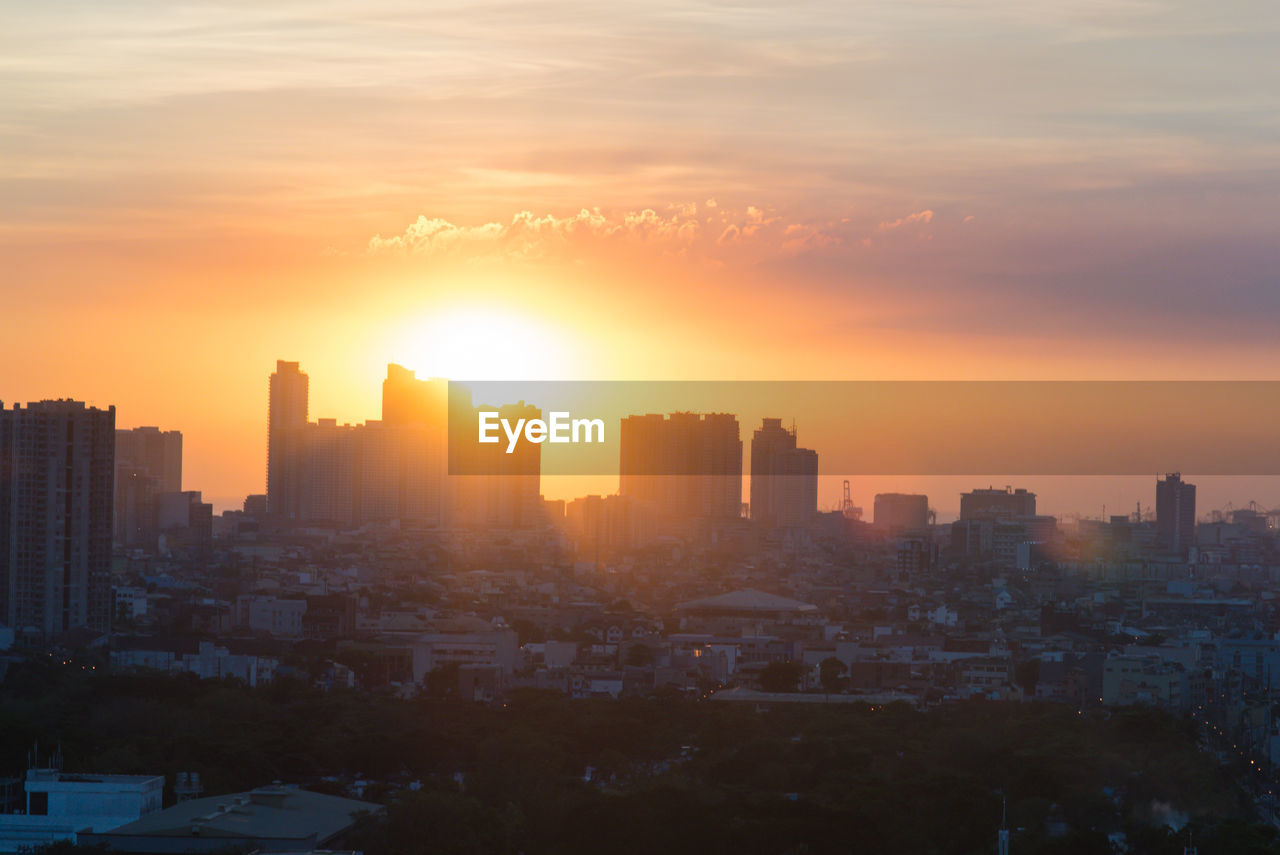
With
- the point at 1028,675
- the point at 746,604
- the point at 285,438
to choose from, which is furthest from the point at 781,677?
the point at 285,438

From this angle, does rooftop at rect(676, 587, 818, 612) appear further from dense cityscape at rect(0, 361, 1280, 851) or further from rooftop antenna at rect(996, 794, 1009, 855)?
rooftop antenna at rect(996, 794, 1009, 855)

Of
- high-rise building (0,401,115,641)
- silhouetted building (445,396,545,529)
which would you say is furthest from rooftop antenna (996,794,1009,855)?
silhouetted building (445,396,545,529)

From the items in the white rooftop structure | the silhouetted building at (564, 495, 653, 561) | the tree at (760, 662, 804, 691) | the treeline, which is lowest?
the tree at (760, 662, 804, 691)

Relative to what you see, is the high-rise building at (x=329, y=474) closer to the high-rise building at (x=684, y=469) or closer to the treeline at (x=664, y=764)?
the high-rise building at (x=684, y=469)

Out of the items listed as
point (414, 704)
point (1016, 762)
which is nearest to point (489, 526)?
point (414, 704)

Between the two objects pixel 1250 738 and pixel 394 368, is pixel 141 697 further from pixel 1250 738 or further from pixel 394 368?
pixel 394 368
